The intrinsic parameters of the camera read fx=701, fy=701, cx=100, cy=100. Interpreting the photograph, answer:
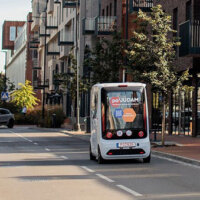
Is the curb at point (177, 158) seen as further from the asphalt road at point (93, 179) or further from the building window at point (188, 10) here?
the building window at point (188, 10)

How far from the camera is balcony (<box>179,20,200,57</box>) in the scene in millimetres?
31141

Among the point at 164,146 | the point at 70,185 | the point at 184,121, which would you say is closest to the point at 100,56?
the point at 184,121

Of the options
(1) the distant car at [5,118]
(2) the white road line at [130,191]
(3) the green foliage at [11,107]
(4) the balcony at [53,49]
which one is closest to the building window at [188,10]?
(2) the white road line at [130,191]

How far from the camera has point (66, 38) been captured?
67.0 metres

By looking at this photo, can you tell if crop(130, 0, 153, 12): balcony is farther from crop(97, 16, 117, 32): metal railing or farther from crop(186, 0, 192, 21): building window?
crop(97, 16, 117, 32): metal railing

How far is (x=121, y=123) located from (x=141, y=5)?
23126 mm

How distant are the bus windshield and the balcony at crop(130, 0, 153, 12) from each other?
20565 millimetres

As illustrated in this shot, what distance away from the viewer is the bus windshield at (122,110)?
20656mm

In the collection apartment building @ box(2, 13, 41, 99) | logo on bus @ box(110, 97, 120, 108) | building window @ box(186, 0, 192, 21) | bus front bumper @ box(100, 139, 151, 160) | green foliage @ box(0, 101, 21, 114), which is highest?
apartment building @ box(2, 13, 41, 99)

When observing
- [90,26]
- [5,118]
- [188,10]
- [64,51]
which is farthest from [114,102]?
[64,51]

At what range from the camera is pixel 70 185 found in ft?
46.4

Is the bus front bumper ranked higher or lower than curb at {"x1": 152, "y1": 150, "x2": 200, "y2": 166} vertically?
higher

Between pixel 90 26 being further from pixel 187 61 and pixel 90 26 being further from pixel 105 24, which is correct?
pixel 187 61

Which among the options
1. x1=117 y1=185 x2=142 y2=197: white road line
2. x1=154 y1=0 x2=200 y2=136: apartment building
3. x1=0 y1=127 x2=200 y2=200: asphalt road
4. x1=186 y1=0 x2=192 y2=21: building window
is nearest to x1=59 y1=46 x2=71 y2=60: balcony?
x1=154 y1=0 x2=200 y2=136: apartment building
